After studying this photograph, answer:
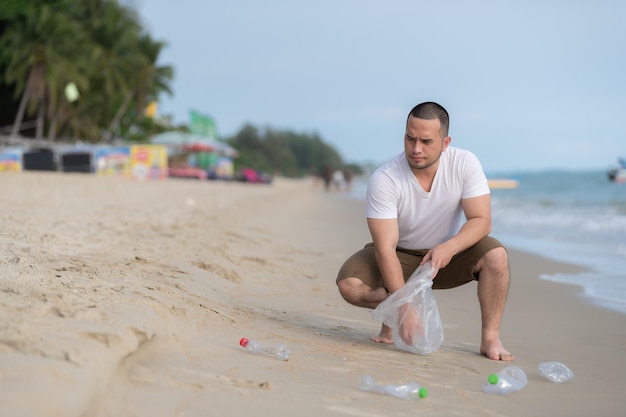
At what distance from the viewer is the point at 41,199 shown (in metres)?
10.2

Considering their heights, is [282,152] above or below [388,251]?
above

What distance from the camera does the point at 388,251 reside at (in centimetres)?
346

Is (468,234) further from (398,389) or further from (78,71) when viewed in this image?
(78,71)

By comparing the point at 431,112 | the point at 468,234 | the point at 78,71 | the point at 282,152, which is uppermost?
the point at 78,71

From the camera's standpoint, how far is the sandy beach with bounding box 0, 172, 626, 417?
2279 mm

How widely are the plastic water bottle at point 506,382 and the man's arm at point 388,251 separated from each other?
72cm

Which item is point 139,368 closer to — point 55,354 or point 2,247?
point 55,354

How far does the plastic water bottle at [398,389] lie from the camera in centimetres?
263

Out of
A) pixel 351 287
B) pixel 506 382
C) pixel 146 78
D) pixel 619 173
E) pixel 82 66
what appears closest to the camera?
pixel 506 382

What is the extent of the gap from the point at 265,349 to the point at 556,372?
1313 mm

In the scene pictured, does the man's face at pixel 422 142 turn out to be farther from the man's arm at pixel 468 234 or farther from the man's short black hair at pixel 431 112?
the man's arm at pixel 468 234

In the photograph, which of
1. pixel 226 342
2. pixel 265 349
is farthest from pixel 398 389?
pixel 226 342

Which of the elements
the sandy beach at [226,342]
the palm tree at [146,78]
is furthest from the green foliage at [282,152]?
the sandy beach at [226,342]

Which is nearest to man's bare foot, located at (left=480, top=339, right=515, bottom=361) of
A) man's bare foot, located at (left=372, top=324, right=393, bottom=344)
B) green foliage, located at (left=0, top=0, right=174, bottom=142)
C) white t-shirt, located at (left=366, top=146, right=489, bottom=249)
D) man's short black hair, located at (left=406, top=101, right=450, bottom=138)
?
man's bare foot, located at (left=372, top=324, right=393, bottom=344)
